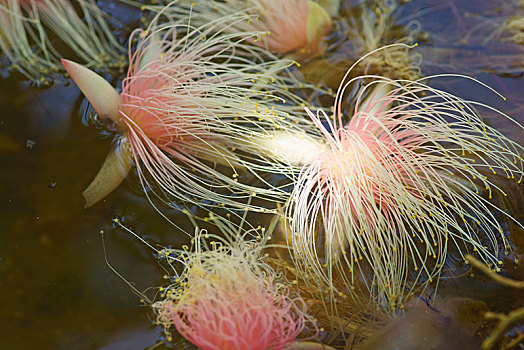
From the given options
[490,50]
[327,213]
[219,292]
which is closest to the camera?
[219,292]

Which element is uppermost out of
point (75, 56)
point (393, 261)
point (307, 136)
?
point (75, 56)

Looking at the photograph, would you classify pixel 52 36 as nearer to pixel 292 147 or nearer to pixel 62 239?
pixel 62 239

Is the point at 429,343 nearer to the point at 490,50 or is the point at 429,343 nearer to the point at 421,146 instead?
the point at 421,146

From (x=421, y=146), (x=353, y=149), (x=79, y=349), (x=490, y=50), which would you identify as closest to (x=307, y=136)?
(x=353, y=149)

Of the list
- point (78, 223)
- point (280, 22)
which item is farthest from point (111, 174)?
point (280, 22)

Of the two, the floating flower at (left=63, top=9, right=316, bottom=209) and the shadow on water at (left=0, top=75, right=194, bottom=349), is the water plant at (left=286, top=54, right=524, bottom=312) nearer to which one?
the floating flower at (left=63, top=9, right=316, bottom=209)

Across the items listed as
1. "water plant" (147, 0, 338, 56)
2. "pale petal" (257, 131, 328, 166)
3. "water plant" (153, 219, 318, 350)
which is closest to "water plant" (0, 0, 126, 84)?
"water plant" (147, 0, 338, 56)

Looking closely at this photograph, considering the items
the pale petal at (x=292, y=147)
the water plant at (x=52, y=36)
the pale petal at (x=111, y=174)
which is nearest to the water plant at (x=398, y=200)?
the pale petal at (x=292, y=147)
